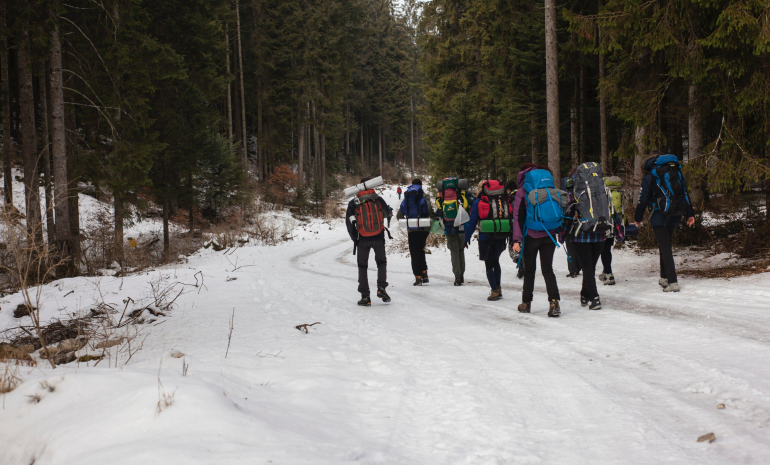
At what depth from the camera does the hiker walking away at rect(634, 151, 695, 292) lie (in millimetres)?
6824

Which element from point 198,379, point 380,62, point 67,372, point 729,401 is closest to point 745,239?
point 729,401

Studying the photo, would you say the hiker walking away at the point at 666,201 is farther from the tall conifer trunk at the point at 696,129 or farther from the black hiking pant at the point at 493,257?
the black hiking pant at the point at 493,257

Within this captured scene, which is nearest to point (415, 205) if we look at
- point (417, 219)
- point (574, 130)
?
point (417, 219)

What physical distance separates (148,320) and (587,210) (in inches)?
273

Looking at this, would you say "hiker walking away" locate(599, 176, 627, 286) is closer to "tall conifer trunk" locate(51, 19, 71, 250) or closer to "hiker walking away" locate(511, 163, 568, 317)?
"hiker walking away" locate(511, 163, 568, 317)

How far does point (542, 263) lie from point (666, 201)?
7.82 ft

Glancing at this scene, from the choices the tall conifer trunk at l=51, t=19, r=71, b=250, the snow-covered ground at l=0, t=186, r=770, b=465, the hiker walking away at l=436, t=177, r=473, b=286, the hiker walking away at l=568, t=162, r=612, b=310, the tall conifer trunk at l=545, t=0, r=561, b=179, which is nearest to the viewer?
the snow-covered ground at l=0, t=186, r=770, b=465

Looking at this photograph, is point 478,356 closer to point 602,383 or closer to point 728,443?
point 602,383

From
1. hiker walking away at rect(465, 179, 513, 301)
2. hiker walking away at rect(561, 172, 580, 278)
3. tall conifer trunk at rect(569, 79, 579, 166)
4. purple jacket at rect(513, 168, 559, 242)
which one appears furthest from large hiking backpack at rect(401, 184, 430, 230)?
tall conifer trunk at rect(569, 79, 579, 166)

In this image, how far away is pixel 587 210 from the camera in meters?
6.64

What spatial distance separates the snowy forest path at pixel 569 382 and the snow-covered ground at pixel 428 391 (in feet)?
0.05

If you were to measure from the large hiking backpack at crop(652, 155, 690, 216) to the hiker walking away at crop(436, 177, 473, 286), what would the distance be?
3492 millimetres

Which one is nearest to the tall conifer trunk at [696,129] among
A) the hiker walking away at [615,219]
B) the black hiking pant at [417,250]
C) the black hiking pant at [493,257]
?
the hiker walking away at [615,219]

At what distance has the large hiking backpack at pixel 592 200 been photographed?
657 centimetres
